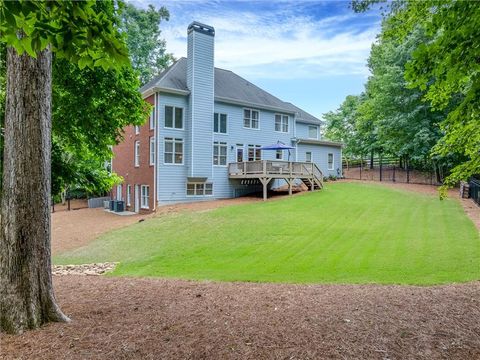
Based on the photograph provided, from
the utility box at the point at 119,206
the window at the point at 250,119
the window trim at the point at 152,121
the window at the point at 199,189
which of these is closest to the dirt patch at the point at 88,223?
the utility box at the point at 119,206

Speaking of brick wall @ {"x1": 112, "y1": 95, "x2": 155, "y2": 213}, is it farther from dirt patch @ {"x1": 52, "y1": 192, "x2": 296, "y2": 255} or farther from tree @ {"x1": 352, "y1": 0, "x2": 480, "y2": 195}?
tree @ {"x1": 352, "y1": 0, "x2": 480, "y2": 195}

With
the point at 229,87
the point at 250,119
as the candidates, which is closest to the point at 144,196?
the point at 250,119

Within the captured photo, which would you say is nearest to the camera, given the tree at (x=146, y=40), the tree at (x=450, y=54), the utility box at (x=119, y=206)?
the tree at (x=450, y=54)

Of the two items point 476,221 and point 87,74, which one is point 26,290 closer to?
point 87,74

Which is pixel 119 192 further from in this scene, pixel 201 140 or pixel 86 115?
pixel 86 115

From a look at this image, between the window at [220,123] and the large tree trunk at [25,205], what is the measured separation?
1838 cm

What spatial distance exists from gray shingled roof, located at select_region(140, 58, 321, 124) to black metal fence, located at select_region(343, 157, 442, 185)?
7.75m

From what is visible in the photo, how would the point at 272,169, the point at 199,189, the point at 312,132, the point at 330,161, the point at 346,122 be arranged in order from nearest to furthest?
the point at 272,169
the point at 199,189
the point at 312,132
the point at 330,161
the point at 346,122

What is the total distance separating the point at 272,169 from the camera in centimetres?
2098

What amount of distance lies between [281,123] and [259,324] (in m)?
22.8

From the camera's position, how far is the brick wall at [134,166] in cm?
2041

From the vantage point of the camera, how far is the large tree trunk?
3479mm

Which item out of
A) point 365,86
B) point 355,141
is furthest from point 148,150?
point 365,86

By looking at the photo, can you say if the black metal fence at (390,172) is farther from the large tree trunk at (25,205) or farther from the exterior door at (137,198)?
the large tree trunk at (25,205)
